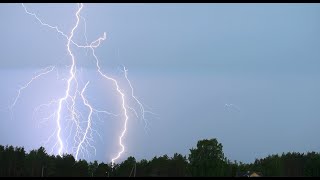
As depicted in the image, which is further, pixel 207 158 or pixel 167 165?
pixel 167 165

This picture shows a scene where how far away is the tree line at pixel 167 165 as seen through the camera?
69812mm

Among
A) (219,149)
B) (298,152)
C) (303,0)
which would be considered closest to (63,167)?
(219,149)

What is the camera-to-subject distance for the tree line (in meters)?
69.8

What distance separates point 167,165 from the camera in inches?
3093

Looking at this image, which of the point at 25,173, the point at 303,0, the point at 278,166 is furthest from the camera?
the point at 278,166

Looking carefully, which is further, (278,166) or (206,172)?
(278,166)

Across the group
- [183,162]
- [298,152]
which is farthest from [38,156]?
[298,152]

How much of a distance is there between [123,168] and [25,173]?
52.2ft

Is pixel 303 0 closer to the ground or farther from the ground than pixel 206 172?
farther from the ground

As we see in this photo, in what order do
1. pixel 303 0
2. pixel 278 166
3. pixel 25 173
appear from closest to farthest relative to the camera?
pixel 303 0, pixel 25 173, pixel 278 166

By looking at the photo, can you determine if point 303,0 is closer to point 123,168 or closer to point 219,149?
point 219,149

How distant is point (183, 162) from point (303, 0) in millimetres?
64404

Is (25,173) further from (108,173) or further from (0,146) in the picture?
(108,173)

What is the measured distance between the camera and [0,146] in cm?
7338
